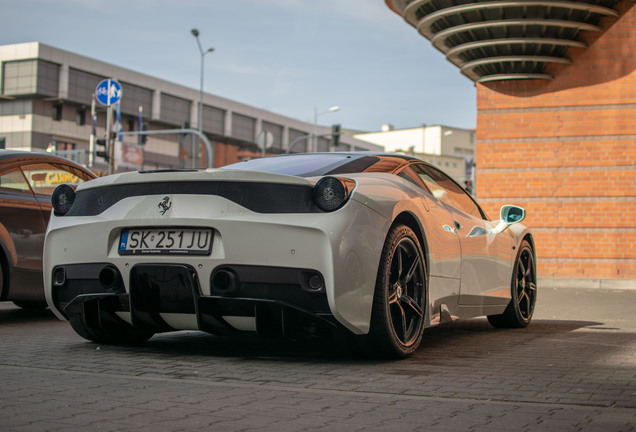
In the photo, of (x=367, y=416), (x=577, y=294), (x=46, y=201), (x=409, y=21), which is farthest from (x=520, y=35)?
(x=367, y=416)

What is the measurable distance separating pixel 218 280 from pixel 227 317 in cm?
21

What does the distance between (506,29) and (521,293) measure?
6.41 meters

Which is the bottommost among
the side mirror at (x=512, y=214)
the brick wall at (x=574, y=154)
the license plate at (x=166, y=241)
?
the license plate at (x=166, y=241)

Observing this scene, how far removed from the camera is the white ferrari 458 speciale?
4.28 m

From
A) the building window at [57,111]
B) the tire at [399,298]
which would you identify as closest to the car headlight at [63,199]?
the tire at [399,298]

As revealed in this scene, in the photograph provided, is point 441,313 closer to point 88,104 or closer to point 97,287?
point 97,287

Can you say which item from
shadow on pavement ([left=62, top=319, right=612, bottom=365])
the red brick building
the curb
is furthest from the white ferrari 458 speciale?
the curb

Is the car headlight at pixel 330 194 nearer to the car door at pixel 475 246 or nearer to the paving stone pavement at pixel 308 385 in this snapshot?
the paving stone pavement at pixel 308 385

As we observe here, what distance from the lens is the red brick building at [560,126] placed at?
12859mm

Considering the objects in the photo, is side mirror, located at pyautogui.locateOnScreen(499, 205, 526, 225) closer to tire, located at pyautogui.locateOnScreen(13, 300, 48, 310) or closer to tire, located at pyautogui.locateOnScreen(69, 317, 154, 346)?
tire, located at pyautogui.locateOnScreen(69, 317, 154, 346)

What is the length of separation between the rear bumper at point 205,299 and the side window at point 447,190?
1716 mm

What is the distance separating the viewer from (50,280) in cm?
495

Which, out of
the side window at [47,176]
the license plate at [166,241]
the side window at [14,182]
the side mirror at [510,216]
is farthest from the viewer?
the side window at [47,176]

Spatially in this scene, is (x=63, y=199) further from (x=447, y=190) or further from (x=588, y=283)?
(x=588, y=283)
